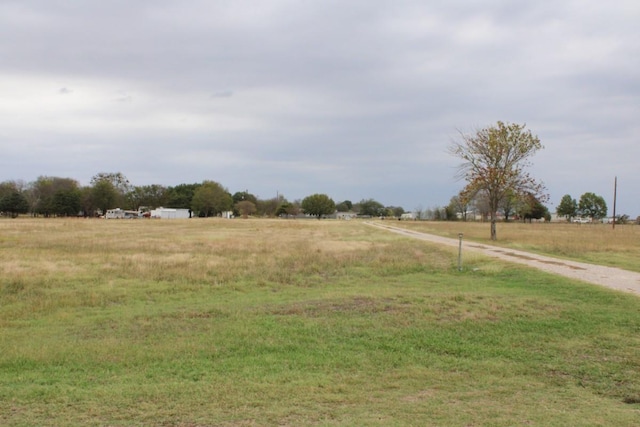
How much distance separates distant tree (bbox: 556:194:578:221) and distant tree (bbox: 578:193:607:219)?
60.4 inches

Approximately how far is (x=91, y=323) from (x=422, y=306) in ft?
24.2

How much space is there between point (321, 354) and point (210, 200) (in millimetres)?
146123

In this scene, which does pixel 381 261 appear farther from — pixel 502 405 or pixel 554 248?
pixel 502 405

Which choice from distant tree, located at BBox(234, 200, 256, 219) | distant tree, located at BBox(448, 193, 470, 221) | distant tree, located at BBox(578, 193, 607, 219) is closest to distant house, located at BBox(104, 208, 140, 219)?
distant tree, located at BBox(234, 200, 256, 219)

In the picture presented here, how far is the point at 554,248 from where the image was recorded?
29.7 metres

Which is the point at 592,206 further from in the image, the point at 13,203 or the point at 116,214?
the point at 13,203

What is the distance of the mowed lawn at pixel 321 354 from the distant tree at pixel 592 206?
163 m

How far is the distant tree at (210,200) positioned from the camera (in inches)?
5901

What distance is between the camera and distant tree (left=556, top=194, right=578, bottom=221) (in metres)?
160

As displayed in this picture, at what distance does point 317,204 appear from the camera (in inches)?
7121

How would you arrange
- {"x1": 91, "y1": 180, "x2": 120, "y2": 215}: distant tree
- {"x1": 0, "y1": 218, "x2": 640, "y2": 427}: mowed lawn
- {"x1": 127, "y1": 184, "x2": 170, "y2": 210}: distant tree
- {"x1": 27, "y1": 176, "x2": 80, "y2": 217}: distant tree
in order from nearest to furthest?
{"x1": 0, "y1": 218, "x2": 640, "y2": 427}: mowed lawn < {"x1": 27, "y1": 176, "x2": 80, "y2": 217}: distant tree < {"x1": 91, "y1": 180, "x2": 120, "y2": 215}: distant tree < {"x1": 127, "y1": 184, "x2": 170, "y2": 210}: distant tree

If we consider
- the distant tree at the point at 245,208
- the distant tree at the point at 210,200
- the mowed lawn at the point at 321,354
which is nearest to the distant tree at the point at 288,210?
the distant tree at the point at 245,208

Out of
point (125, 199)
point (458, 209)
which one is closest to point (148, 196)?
point (125, 199)

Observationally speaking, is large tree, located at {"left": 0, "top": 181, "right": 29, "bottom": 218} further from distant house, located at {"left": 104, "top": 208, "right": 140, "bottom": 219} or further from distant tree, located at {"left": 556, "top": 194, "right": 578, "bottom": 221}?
distant tree, located at {"left": 556, "top": 194, "right": 578, "bottom": 221}
